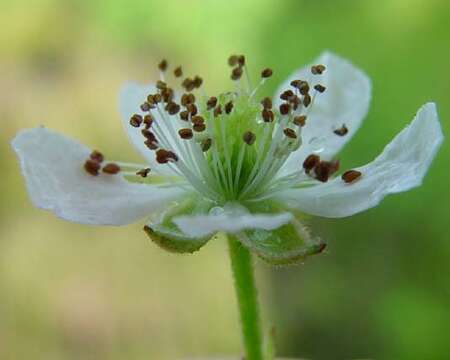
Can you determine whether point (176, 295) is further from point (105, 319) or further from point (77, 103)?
point (77, 103)

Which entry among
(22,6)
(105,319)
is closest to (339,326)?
(105,319)

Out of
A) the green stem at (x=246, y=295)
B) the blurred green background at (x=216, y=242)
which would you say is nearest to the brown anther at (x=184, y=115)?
the green stem at (x=246, y=295)

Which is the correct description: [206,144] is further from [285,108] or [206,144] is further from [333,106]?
[333,106]

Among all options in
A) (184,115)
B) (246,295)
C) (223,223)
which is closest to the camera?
(223,223)

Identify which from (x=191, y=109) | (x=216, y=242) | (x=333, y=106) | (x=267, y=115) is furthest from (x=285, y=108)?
(x=216, y=242)

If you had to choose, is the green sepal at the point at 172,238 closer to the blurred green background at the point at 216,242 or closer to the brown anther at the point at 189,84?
the brown anther at the point at 189,84
